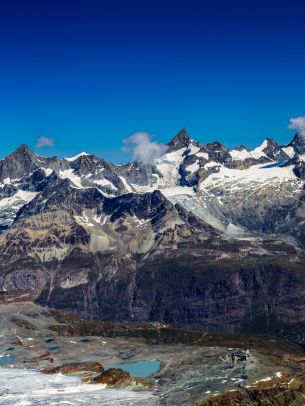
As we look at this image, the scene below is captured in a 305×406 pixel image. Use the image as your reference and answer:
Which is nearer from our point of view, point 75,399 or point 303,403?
point 303,403

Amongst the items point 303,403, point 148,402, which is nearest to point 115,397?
point 148,402

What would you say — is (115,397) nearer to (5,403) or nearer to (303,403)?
(5,403)

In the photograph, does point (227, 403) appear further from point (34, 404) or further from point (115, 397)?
point (34, 404)

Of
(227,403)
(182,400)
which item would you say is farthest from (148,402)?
(227,403)

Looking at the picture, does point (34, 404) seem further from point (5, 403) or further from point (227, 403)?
point (227, 403)

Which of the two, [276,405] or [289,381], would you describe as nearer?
[276,405]

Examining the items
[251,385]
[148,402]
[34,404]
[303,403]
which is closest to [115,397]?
[148,402]
